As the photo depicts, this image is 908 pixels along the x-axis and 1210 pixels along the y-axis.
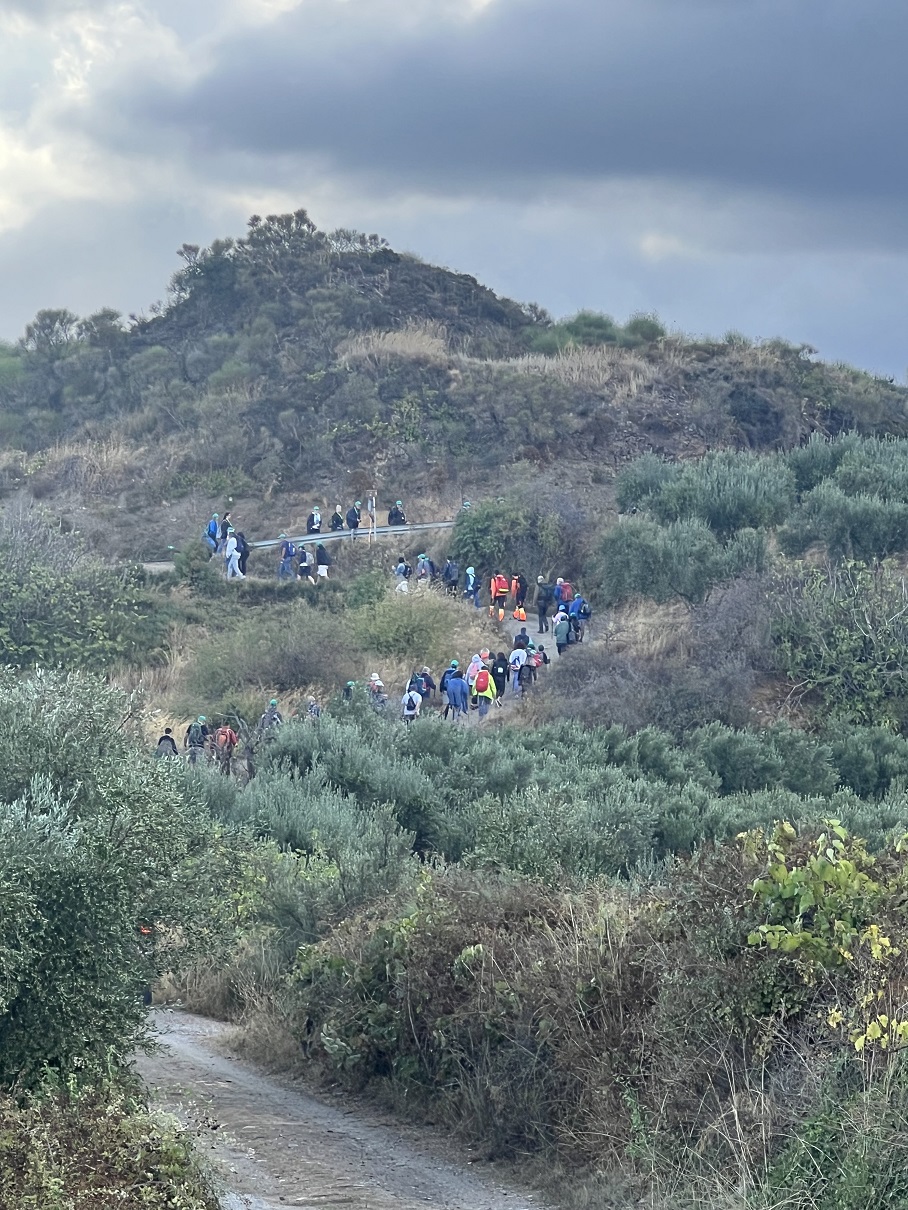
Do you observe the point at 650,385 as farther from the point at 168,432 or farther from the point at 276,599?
the point at 276,599

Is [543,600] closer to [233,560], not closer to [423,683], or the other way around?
[423,683]

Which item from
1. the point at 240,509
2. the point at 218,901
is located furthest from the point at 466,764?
the point at 240,509

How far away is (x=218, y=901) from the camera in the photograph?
370 inches

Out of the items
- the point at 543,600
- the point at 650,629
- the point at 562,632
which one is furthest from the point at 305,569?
the point at 650,629

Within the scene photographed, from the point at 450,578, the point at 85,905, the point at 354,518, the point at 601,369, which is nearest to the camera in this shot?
the point at 85,905

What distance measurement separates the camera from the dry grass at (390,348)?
57781 millimetres

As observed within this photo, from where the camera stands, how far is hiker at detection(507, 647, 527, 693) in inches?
1230

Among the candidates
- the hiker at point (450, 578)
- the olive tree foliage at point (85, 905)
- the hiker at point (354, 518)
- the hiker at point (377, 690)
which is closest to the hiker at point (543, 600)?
the hiker at point (450, 578)

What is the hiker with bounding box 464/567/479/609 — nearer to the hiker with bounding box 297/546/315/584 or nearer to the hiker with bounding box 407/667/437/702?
the hiker with bounding box 297/546/315/584

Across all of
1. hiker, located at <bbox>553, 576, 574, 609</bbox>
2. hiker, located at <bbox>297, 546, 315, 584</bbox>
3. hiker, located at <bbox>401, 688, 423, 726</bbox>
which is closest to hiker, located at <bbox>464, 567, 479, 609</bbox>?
hiker, located at <bbox>553, 576, 574, 609</bbox>

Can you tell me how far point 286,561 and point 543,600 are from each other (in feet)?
24.4

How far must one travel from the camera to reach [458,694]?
2952 cm

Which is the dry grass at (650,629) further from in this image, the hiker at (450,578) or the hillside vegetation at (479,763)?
the hiker at (450,578)

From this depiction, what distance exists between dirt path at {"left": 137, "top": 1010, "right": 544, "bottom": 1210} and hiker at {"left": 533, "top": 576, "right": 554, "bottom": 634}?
26.6m
